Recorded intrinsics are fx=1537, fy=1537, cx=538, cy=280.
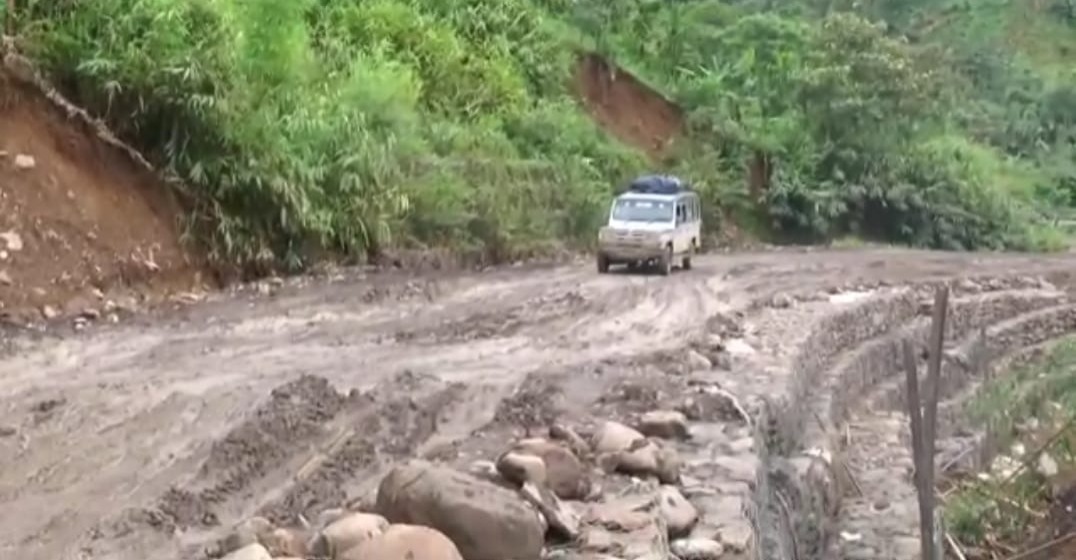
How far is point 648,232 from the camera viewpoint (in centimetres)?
2227

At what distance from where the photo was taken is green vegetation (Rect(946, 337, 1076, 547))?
40.2ft

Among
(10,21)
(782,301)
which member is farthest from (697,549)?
(782,301)

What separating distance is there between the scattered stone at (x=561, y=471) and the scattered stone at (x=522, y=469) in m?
0.06

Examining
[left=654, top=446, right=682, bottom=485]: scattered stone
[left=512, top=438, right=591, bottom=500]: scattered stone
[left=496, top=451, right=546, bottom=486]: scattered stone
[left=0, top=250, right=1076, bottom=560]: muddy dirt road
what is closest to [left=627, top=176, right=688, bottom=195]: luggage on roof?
[left=0, top=250, right=1076, bottom=560]: muddy dirt road

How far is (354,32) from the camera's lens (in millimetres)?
25906

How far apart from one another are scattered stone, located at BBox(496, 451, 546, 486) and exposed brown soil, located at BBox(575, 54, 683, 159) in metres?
25.7

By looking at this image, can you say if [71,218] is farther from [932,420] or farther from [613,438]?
[932,420]

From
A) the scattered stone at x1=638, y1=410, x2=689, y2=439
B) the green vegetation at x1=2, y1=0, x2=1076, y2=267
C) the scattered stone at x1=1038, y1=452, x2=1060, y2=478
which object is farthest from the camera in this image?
the green vegetation at x1=2, y1=0, x2=1076, y2=267

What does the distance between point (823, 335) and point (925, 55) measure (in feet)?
64.4

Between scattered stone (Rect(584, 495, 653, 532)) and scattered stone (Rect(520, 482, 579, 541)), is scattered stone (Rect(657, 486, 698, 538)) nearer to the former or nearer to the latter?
scattered stone (Rect(584, 495, 653, 532))

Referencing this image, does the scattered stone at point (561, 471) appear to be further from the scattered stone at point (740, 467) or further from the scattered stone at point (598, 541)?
the scattered stone at point (740, 467)

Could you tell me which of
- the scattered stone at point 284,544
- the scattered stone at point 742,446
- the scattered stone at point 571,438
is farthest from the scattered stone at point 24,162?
the scattered stone at point 284,544

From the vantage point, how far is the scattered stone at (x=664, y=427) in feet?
33.7

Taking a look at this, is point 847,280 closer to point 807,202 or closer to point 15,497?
point 807,202
